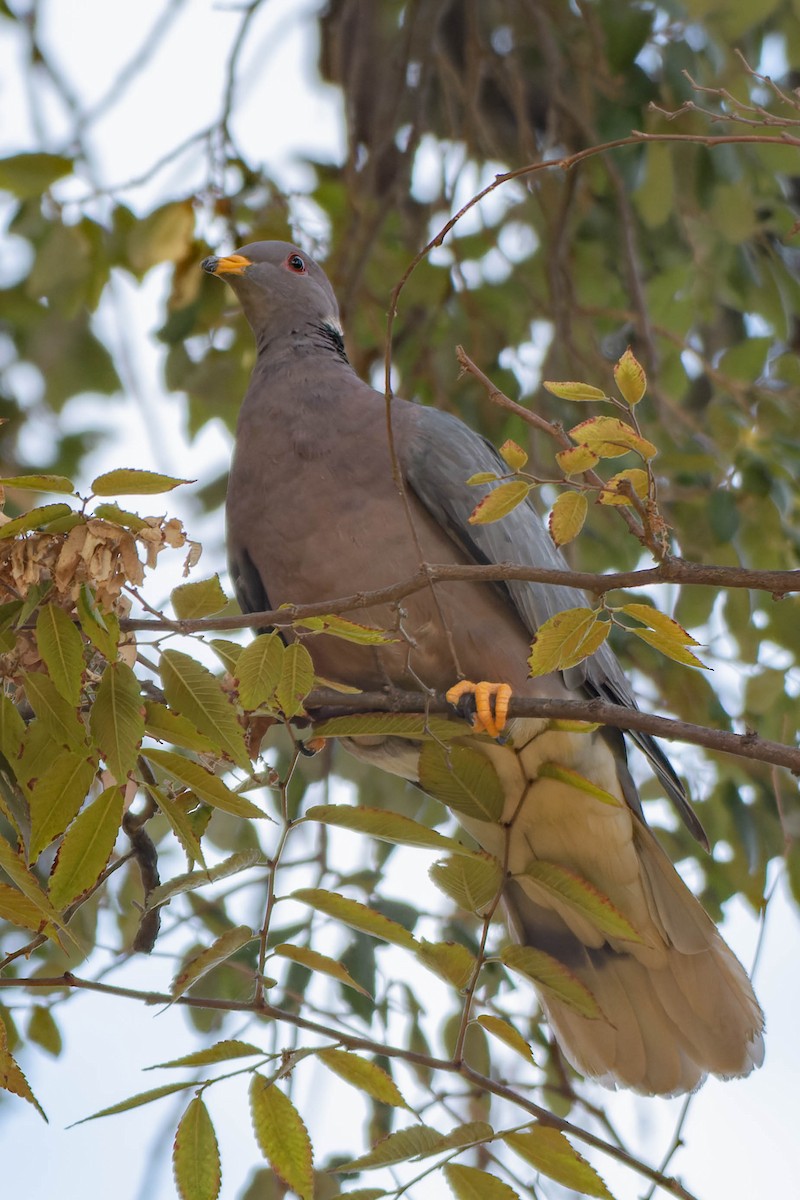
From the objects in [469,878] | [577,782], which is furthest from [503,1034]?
[577,782]

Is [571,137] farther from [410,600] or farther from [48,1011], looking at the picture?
[48,1011]

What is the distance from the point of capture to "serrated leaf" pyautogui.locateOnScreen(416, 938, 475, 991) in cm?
206

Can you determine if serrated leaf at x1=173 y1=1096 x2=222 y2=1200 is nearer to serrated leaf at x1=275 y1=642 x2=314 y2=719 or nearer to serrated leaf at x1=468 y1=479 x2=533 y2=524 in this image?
serrated leaf at x1=275 y1=642 x2=314 y2=719

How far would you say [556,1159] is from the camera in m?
1.83

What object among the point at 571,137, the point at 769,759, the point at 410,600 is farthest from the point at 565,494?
the point at 571,137

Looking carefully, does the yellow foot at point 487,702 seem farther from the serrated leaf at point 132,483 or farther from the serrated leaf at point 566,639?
the serrated leaf at point 132,483

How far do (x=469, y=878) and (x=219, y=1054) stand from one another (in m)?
0.53

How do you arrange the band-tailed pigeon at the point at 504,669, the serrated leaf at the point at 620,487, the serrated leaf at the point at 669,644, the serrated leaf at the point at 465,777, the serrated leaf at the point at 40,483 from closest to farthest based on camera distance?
the serrated leaf at the point at 40,483
the serrated leaf at the point at 620,487
the serrated leaf at the point at 669,644
the serrated leaf at the point at 465,777
the band-tailed pigeon at the point at 504,669

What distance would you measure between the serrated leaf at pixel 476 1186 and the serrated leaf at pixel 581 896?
0.44m

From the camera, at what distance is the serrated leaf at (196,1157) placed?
1.76 metres

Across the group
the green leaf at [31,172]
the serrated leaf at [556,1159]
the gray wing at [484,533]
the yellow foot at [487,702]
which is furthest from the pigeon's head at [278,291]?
the serrated leaf at [556,1159]

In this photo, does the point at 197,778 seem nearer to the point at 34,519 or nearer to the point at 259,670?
the point at 259,670

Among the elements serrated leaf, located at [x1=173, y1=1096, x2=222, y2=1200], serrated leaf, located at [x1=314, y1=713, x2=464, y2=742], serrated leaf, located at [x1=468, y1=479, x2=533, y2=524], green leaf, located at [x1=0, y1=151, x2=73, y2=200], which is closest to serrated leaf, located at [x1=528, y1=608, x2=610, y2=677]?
serrated leaf, located at [x1=468, y1=479, x2=533, y2=524]

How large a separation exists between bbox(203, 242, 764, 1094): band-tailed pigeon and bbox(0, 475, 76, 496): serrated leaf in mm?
1262
